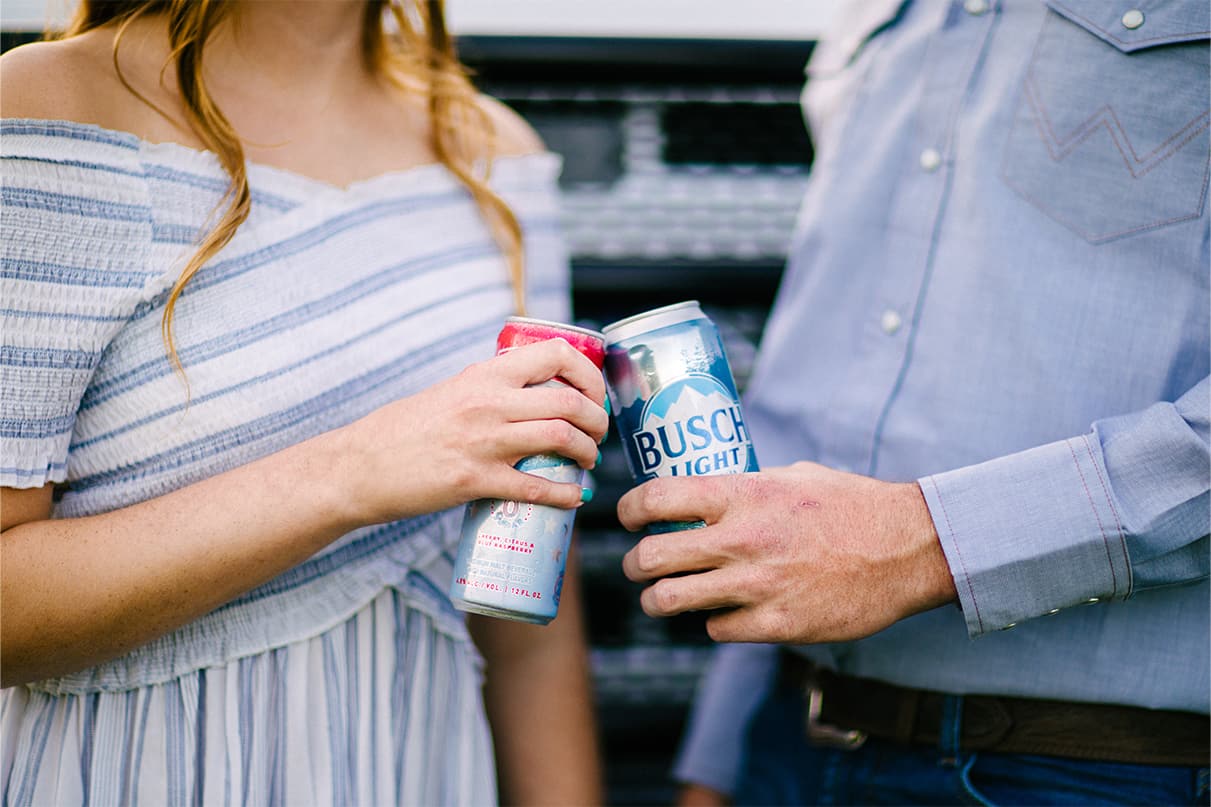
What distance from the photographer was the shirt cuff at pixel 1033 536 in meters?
0.76

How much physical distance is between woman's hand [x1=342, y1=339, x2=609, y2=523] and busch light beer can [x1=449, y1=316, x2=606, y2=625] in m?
0.01

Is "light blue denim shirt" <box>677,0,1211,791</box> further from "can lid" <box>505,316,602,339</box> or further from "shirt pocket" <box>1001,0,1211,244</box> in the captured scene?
"can lid" <box>505,316,602,339</box>

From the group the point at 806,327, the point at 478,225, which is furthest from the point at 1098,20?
the point at 478,225

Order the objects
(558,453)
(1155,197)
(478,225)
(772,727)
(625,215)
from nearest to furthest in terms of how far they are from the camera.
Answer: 1. (558,453)
2. (1155,197)
3. (478,225)
4. (772,727)
5. (625,215)

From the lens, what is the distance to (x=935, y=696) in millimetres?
915

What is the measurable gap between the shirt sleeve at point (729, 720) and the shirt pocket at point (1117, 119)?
660 mm

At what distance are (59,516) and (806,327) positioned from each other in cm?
80

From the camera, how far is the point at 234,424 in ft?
2.61

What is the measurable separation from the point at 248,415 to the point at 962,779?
765 mm

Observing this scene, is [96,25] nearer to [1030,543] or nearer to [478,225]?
[478,225]

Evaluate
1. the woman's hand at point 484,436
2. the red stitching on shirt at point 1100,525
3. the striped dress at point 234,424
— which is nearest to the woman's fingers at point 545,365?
the woman's hand at point 484,436

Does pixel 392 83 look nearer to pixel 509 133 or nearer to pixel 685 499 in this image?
pixel 509 133

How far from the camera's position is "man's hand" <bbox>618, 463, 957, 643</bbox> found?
0.74m

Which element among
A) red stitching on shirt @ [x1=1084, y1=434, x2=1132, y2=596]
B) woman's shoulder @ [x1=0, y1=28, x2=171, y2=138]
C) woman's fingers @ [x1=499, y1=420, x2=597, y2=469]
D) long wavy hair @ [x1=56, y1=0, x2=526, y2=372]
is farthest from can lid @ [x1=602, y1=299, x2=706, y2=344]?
woman's shoulder @ [x1=0, y1=28, x2=171, y2=138]
